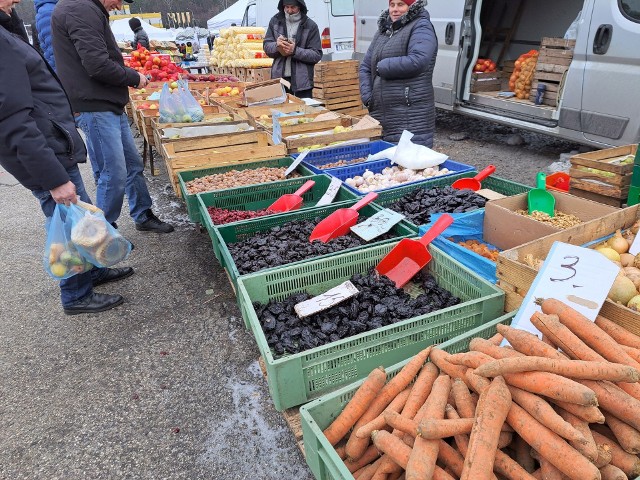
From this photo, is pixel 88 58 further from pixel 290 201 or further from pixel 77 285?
pixel 290 201

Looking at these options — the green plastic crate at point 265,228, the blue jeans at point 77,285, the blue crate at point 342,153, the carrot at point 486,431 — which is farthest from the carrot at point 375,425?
the blue crate at point 342,153

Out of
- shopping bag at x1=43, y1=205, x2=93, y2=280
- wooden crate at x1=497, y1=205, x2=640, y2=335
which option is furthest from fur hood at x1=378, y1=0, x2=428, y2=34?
shopping bag at x1=43, y1=205, x2=93, y2=280

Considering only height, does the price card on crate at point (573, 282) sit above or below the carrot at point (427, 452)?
above

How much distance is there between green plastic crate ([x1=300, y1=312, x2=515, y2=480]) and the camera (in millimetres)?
1327

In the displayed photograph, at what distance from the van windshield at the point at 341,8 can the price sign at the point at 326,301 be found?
1023 cm

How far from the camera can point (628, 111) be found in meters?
4.88

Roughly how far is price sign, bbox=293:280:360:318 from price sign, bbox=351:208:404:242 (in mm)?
537

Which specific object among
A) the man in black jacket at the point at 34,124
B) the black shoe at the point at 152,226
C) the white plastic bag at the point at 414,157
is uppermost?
the man in black jacket at the point at 34,124

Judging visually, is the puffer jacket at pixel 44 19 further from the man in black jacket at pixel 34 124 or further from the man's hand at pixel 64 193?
the man's hand at pixel 64 193

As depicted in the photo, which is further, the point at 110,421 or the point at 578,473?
the point at 110,421

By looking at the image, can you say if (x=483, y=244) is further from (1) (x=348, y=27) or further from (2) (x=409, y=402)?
(1) (x=348, y=27)

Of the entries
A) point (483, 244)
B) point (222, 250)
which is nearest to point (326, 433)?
point (222, 250)

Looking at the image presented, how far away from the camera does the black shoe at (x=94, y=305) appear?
11.5 feet

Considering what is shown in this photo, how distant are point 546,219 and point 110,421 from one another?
2.83 m
